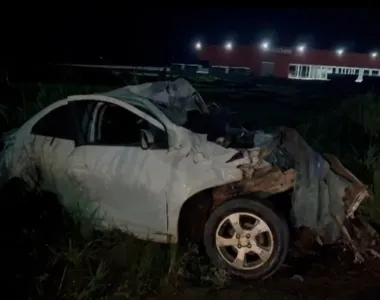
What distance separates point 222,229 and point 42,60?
72.3ft

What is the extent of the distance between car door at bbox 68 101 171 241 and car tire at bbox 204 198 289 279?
49cm

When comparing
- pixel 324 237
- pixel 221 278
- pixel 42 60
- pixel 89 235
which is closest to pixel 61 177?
pixel 89 235

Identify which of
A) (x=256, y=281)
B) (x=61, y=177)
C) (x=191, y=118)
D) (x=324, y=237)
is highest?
(x=191, y=118)

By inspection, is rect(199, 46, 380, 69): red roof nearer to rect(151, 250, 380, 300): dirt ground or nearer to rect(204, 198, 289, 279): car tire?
rect(151, 250, 380, 300): dirt ground

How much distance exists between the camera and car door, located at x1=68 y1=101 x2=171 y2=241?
5.48m

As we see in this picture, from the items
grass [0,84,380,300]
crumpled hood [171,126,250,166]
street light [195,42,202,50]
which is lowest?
grass [0,84,380,300]

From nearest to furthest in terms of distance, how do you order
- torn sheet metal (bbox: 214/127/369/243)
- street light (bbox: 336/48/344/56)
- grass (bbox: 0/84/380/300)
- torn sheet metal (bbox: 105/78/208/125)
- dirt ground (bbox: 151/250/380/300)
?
grass (bbox: 0/84/380/300)
dirt ground (bbox: 151/250/380/300)
torn sheet metal (bbox: 214/127/369/243)
torn sheet metal (bbox: 105/78/208/125)
street light (bbox: 336/48/344/56)

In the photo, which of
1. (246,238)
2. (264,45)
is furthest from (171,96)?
(264,45)

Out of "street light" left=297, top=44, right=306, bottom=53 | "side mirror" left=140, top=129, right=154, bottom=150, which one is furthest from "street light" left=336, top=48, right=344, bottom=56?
"side mirror" left=140, top=129, right=154, bottom=150

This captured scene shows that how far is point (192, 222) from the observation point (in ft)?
18.4

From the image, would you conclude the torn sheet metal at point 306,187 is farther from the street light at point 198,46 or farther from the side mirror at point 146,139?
the street light at point 198,46

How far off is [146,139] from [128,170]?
0.35 m

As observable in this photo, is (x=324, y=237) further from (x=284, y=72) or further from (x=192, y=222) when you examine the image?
(x=284, y=72)

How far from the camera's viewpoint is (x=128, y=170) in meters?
5.56
